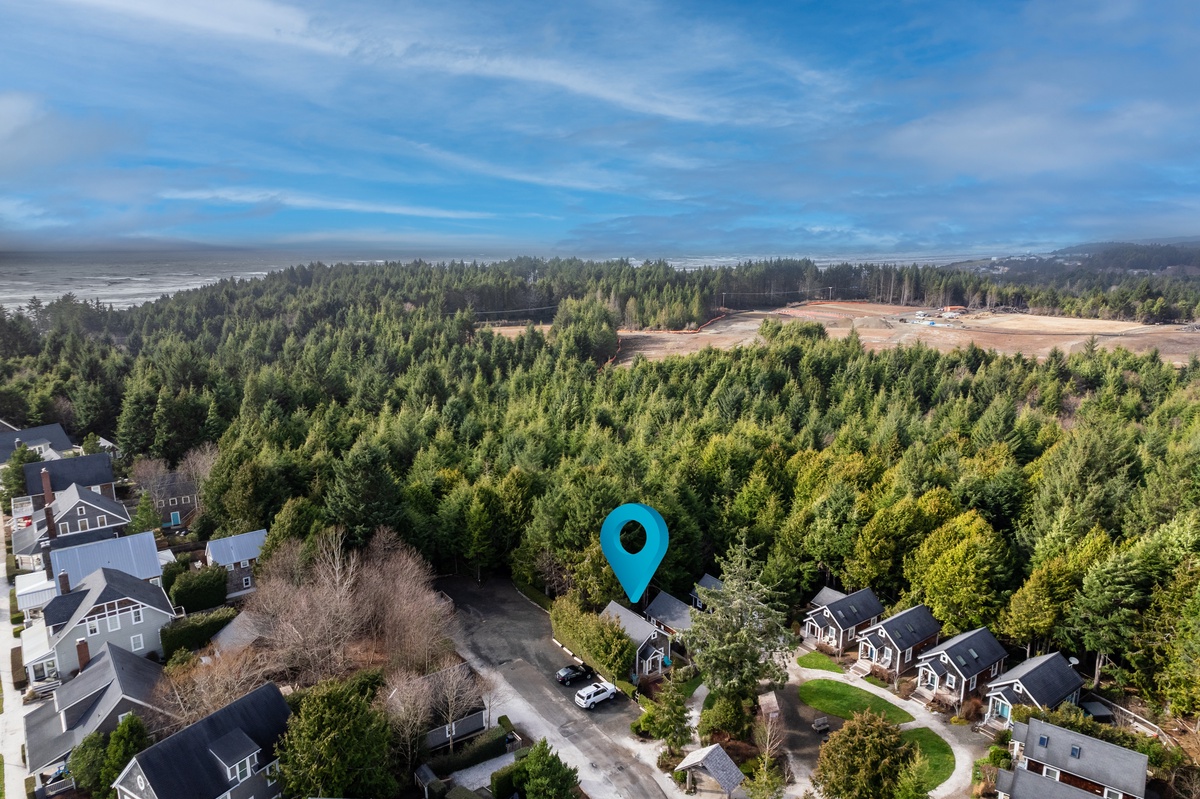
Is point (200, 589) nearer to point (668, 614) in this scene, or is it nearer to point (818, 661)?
point (668, 614)

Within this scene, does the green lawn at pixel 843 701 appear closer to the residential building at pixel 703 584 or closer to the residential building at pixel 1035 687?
the residential building at pixel 1035 687

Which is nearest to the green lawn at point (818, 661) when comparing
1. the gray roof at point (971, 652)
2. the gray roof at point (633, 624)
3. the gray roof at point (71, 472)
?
the gray roof at point (971, 652)

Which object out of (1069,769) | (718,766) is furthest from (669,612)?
(1069,769)

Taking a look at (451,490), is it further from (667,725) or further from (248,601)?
(667,725)

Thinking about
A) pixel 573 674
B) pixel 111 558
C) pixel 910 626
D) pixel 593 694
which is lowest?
pixel 573 674

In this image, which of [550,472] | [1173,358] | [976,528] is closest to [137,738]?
[550,472]
